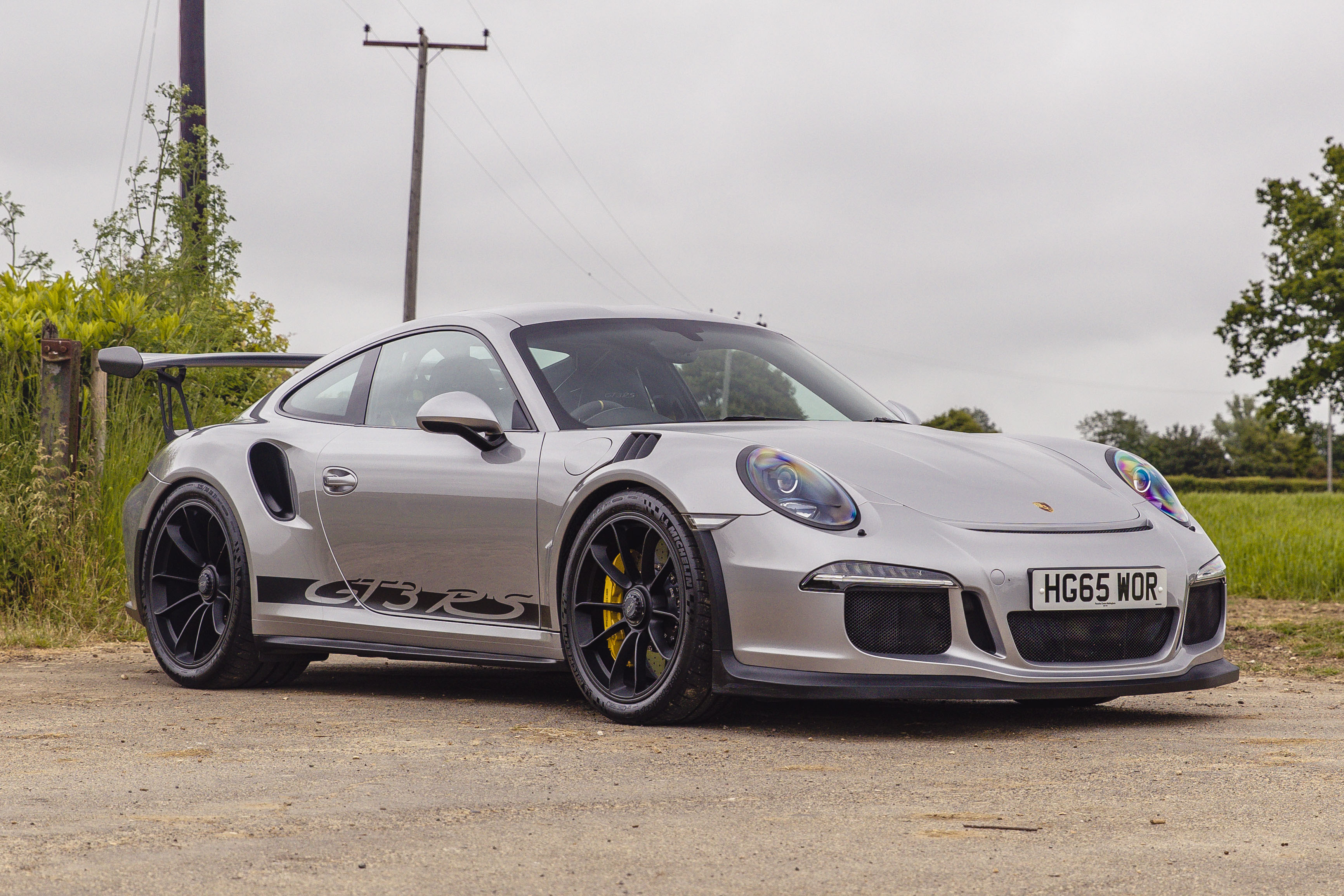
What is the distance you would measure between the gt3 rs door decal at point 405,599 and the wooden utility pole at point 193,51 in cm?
1031

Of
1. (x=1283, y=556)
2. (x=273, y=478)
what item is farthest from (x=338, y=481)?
(x=1283, y=556)

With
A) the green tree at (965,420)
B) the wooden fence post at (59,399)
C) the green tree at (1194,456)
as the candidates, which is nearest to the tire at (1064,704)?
the wooden fence post at (59,399)

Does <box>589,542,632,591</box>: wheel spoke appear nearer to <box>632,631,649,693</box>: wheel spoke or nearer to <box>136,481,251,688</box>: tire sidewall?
<box>632,631,649,693</box>: wheel spoke

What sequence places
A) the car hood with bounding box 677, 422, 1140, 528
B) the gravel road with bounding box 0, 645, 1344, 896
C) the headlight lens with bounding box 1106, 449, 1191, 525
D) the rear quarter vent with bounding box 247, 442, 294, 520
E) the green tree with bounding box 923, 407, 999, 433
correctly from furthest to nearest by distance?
1. the green tree with bounding box 923, 407, 999, 433
2. the rear quarter vent with bounding box 247, 442, 294, 520
3. the headlight lens with bounding box 1106, 449, 1191, 525
4. the car hood with bounding box 677, 422, 1140, 528
5. the gravel road with bounding box 0, 645, 1344, 896

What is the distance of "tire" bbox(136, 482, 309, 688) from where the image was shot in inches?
239

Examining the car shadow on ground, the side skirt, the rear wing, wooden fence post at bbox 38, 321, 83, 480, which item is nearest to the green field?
the car shadow on ground

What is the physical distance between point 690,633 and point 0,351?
247 inches

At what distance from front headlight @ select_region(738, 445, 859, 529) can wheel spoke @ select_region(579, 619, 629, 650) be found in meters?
0.61

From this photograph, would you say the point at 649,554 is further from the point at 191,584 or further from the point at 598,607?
the point at 191,584

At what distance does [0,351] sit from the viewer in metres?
9.19

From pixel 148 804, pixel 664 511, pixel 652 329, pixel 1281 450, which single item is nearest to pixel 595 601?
pixel 664 511

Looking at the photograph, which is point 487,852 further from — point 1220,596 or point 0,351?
point 0,351

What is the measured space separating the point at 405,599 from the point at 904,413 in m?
2.08

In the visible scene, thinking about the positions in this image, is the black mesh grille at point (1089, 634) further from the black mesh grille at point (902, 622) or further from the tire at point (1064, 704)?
the tire at point (1064, 704)
